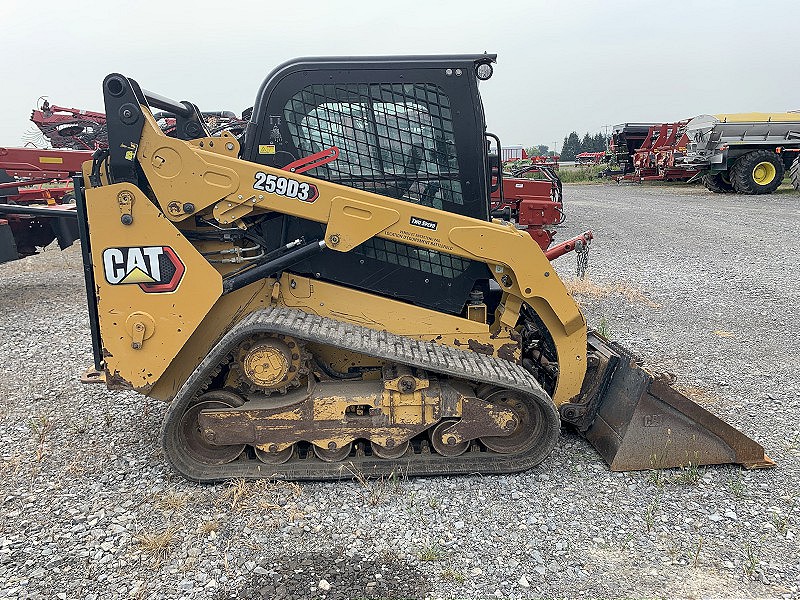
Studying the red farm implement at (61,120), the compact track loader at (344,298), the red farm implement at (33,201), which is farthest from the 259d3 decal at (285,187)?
the red farm implement at (61,120)

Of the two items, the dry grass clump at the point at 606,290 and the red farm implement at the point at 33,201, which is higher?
the red farm implement at the point at 33,201

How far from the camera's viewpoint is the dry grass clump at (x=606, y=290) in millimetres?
9070

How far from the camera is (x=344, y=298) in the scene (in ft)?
14.4

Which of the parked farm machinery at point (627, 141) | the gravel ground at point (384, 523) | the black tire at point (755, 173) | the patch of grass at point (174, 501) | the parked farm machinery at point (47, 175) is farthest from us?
the parked farm machinery at point (627, 141)

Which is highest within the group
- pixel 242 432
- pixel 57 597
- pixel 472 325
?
pixel 472 325

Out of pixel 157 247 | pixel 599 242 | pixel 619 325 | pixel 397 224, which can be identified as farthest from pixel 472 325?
pixel 599 242

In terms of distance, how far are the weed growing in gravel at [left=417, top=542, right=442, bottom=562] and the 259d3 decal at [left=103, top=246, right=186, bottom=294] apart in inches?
86.1

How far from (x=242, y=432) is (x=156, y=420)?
145 cm

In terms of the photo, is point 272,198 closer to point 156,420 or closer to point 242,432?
point 242,432

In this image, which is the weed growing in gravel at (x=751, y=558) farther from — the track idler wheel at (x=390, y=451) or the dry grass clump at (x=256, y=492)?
the dry grass clump at (x=256, y=492)

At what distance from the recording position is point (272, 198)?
3.98 meters

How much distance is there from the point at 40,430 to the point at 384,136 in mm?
3496

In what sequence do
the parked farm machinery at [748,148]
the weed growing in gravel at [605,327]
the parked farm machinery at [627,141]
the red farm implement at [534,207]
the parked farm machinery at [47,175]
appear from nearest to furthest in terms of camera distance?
the weed growing in gravel at [605,327] → the parked farm machinery at [47,175] → the red farm implement at [534,207] → the parked farm machinery at [748,148] → the parked farm machinery at [627,141]

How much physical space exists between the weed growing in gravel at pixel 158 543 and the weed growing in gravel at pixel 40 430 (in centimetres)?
149
